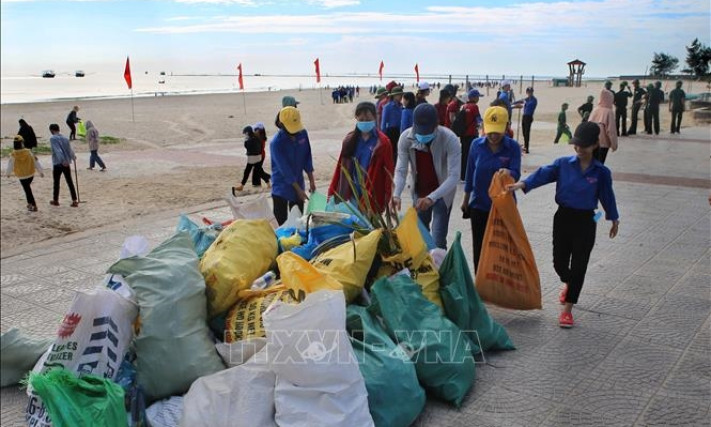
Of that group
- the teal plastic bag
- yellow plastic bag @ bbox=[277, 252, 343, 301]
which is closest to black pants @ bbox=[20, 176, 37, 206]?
yellow plastic bag @ bbox=[277, 252, 343, 301]

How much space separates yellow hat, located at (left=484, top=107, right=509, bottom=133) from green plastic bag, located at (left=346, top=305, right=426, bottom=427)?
190 centimetres

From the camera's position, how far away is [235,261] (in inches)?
138

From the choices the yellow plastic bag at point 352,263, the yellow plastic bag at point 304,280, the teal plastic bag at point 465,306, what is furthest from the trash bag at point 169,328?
the teal plastic bag at point 465,306

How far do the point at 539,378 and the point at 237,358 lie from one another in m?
1.65

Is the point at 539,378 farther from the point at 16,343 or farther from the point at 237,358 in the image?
the point at 16,343

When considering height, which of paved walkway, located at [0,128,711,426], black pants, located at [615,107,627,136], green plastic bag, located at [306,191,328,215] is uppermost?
black pants, located at [615,107,627,136]

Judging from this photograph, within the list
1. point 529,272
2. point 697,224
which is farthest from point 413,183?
point 697,224

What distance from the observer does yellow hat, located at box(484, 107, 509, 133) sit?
4285mm

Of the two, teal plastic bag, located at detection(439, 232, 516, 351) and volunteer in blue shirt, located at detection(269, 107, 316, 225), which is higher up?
volunteer in blue shirt, located at detection(269, 107, 316, 225)

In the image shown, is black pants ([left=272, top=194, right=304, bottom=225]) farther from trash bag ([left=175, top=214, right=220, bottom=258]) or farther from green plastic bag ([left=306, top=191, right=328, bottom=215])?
trash bag ([left=175, top=214, right=220, bottom=258])

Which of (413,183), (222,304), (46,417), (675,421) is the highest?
(413,183)

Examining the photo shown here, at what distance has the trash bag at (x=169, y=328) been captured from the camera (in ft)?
9.84

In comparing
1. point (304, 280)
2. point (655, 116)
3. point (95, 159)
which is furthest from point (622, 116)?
point (304, 280)

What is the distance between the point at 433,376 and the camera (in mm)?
3156
